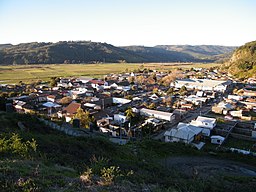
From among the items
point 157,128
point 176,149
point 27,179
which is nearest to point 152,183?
point 27,179

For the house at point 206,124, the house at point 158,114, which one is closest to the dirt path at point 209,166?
the house at point 206,124

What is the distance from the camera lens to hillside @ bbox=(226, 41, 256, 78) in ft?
151

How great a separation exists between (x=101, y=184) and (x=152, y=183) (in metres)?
1.32

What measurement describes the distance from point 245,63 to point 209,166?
4720cm

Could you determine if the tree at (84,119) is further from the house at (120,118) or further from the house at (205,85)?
the house at (205,85)

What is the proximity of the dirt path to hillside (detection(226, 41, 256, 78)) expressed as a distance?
130 ft

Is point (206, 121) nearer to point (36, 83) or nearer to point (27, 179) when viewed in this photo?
point (27, 179)

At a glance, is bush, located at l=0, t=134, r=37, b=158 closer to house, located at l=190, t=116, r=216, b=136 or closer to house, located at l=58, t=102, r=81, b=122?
house, located at l=58, t=102, r=81, b=122

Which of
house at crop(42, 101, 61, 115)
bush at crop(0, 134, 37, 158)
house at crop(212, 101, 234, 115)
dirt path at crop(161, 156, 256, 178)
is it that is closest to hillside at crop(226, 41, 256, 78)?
house at crop(212, 101, 234, 115)

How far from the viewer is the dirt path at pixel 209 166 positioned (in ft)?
28.3

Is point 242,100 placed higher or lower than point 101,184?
lower

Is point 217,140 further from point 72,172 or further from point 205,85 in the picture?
point 205,85

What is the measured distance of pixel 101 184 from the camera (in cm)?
391

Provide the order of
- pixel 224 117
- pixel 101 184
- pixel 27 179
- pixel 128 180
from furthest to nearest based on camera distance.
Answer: pixel 224 117 < pixel 128 180 < pixel 101 184 < pixel 27 179
